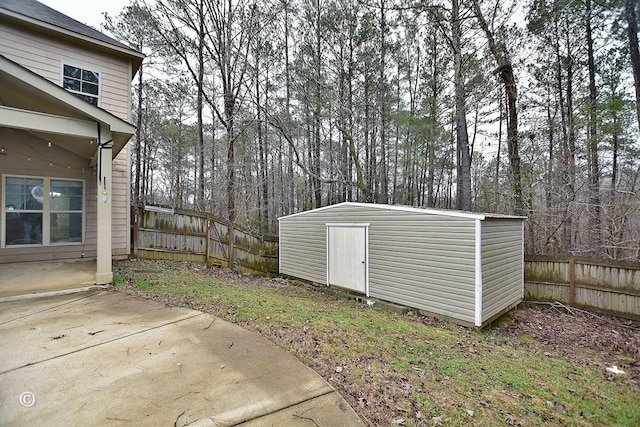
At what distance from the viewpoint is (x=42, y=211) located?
6277mm

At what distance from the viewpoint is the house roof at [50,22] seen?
597 centimetres

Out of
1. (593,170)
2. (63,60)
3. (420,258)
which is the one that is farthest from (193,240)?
(593,170)

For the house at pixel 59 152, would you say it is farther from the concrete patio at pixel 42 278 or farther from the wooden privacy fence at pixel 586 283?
the wooden privacy fence at pixel 586 283

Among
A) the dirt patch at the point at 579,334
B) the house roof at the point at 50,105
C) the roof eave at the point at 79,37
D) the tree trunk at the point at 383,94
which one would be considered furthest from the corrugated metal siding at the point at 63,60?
the dirt patch at the point at 579,334

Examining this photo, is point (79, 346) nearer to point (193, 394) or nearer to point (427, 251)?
point (193, 394)

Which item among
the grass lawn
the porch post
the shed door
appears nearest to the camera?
the grass lawn

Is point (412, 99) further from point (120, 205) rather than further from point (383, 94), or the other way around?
point (120, 205)

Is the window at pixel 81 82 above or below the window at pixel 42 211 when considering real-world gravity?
above

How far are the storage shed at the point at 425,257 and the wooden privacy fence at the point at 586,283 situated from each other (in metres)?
0.55

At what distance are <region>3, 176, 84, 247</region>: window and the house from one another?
0.01 metres

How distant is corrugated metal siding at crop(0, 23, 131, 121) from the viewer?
6133mm

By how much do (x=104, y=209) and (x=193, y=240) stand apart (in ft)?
13.2

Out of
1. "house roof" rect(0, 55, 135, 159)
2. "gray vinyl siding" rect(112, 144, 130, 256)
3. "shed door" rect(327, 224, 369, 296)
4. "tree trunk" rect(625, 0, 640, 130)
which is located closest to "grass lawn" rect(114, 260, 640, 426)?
"shed door" rect(327, 224, 369, 296)

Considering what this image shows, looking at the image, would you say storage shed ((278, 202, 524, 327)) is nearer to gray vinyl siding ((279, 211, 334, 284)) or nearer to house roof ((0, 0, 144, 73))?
gray vinyl siding ((279, 211, 334, 284))
